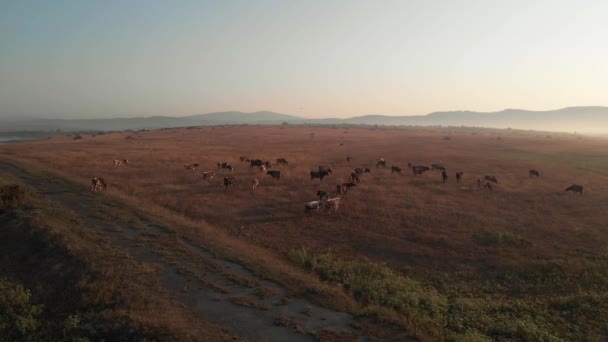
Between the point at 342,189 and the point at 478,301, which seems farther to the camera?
the point at 342,189

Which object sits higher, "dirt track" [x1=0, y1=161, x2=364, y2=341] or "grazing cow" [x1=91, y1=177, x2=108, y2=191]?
"grazing cow" [x1=91, y1=177, x2=108, y2=191]

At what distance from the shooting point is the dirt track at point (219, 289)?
8344 mm

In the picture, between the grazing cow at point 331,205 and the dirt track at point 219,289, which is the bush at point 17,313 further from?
the grazing cow at point 331,205

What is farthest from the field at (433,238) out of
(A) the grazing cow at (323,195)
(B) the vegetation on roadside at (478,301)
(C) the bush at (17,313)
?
(C) the bush at (17,313)

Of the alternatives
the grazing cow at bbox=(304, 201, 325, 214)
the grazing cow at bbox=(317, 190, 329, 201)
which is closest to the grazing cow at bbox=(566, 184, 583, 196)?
the grazing cow at bbox=(317, 190, 329, 201)

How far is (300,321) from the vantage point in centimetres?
862

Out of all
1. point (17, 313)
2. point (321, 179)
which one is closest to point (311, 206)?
point (321, 179)

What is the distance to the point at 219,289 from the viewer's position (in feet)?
33.2

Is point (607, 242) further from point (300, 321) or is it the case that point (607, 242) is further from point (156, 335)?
point (156, 335)

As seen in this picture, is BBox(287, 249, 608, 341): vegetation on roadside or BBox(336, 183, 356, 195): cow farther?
BBox(336, 183, 356, 195): cow

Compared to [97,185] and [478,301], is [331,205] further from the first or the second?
[97,185]

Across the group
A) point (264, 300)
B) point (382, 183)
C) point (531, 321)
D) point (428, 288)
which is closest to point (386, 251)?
point (428, 288)

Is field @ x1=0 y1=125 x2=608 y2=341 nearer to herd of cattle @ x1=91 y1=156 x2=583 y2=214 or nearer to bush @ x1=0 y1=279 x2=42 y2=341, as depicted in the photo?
herd of cattle @ x1=91 y1=156 x2=583 y2=214

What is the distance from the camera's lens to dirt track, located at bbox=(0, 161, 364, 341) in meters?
8.34
